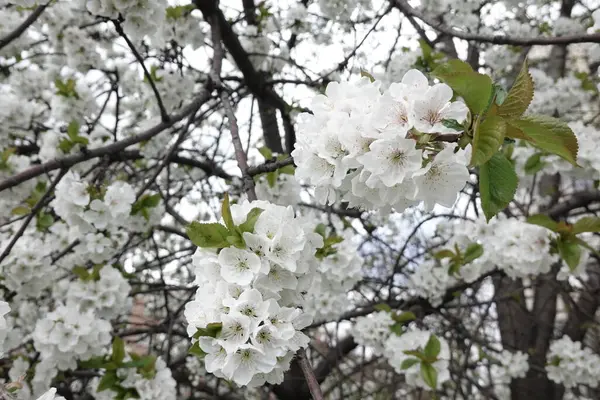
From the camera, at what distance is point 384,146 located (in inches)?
34.2

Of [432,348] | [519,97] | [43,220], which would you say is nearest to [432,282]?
[432,348]

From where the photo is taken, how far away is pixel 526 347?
4332 millimetres

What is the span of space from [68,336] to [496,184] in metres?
2.00

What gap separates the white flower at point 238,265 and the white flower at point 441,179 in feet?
1.18

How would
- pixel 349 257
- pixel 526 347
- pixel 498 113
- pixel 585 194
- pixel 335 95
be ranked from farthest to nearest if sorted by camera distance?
pixel 526 347
pixel 585 194
pixel 349 257
pixel 335 95
pixel 498 113

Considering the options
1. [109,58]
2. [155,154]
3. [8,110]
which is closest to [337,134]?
[155,154]

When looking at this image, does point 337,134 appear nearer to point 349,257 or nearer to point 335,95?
point 335,95

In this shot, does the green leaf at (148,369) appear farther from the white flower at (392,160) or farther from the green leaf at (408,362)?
the white flower at (392,160)

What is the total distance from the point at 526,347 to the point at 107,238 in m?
3.78

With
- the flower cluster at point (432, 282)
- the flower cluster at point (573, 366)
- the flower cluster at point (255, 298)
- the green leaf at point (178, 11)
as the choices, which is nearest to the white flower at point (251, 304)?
the flower cluster at point (255, 298)

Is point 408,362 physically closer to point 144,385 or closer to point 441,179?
point 144,385

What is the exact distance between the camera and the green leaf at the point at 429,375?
2041mm

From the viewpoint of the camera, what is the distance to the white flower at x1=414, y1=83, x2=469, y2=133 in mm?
889

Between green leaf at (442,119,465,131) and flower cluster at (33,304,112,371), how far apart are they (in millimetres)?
1908
